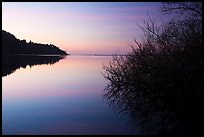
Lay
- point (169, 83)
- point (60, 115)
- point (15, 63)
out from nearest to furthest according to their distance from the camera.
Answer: point (169, 83) → point (60, 115) → point (15, 63)

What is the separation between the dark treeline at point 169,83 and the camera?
8.36 meters

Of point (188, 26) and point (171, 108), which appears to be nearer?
point (171, 108)

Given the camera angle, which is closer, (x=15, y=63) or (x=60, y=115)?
(x=60, y=115)

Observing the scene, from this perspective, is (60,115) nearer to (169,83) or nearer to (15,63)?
(169,83)

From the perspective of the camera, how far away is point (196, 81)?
26.9 feet

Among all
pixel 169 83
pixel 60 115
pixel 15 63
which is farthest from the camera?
pixel 15 63

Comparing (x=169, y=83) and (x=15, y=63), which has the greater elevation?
(x=15, y=63)

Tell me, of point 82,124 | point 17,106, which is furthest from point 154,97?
point 17,106

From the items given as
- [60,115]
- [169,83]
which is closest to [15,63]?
[60,115]

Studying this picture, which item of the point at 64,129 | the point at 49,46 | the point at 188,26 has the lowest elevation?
the point at 64,129

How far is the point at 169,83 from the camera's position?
8828 millimetres

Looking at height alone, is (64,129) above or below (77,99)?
below

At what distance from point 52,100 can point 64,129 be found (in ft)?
23.1

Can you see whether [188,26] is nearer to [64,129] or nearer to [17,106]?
[64,129]
